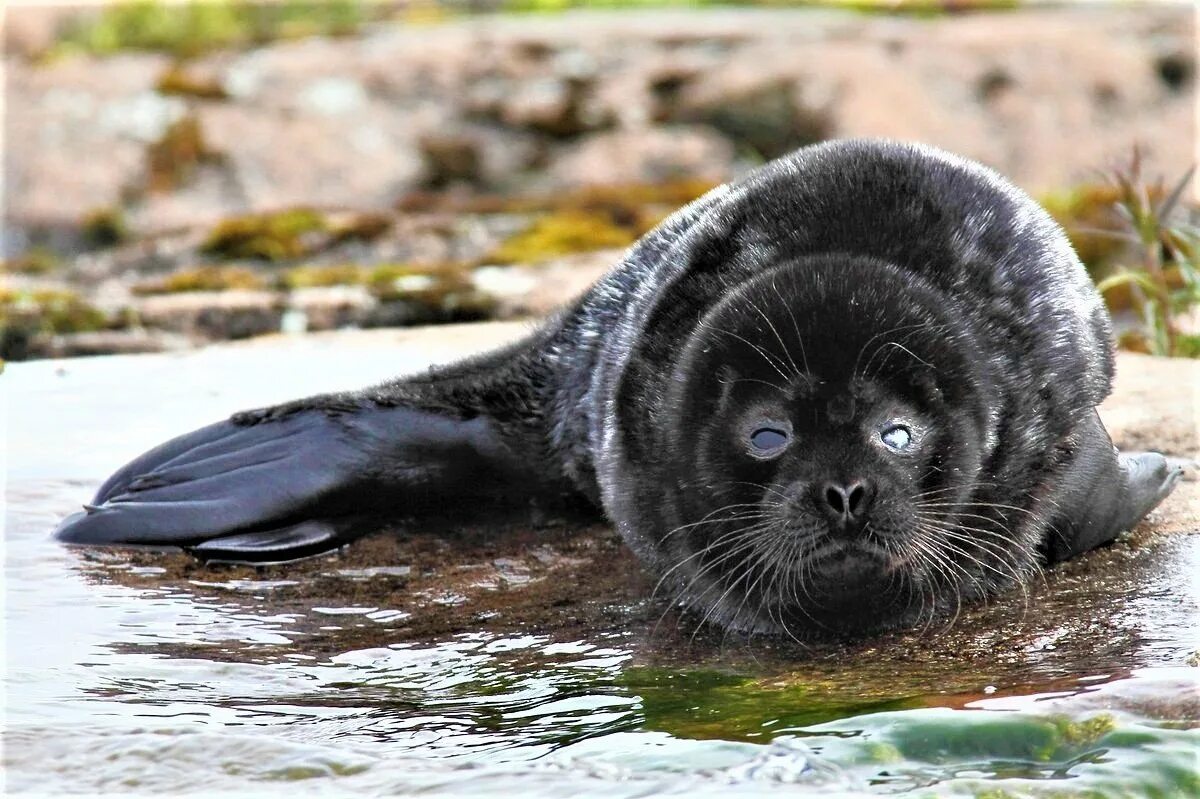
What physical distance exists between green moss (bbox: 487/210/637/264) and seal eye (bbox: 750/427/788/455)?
570cm

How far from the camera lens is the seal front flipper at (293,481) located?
5.25 meters

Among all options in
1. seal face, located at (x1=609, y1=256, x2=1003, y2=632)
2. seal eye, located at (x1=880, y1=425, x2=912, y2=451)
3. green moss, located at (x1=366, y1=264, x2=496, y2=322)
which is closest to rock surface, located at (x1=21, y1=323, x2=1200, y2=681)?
seal face, located at (x1=609, y1=256, x2=1003, y2=632)

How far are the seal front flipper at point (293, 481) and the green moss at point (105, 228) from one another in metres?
6.95

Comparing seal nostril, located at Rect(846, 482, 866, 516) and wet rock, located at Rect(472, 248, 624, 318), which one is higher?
wet rock, located at Rect(472, 248, 624, 318)

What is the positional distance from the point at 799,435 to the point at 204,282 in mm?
6184

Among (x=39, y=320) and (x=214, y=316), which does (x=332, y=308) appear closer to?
(x=214, y=316)

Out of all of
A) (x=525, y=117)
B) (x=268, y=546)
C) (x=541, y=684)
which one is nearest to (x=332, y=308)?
(x=268, y=546)

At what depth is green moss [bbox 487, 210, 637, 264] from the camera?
10.0 m

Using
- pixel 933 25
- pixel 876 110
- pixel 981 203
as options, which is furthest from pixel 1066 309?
pixel 933 25

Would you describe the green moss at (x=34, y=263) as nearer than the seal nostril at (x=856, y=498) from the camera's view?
No

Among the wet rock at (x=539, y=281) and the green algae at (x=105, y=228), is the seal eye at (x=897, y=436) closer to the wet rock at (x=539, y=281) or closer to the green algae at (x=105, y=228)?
the wet rock at (x=539, y=281)

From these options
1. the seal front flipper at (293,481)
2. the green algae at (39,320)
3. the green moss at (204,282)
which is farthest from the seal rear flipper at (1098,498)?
the green moss at (204,282)

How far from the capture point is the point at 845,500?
3.93 meters

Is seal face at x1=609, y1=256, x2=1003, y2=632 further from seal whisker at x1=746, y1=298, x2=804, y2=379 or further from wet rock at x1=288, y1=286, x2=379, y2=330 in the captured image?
wet rock at x1=288, y1=286, x2=379, y2=330
